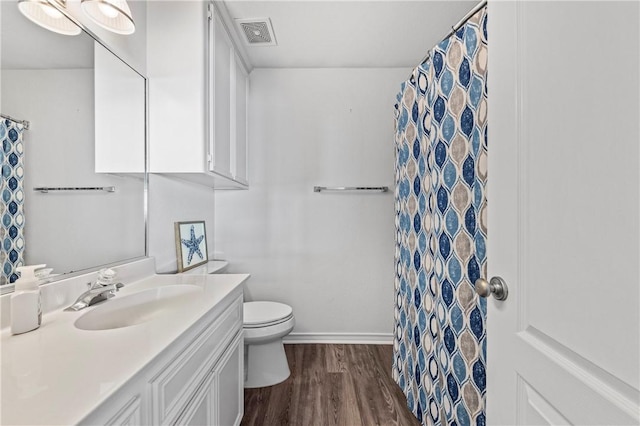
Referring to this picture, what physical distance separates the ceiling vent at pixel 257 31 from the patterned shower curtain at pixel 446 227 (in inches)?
40.6

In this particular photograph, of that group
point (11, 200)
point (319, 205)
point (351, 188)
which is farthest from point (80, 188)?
point (351, 188)

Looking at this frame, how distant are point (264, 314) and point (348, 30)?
80.4 inches

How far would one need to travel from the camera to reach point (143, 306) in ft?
4.14

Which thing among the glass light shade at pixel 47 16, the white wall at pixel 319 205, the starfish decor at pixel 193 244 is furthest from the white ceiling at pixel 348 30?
the starfish decor at pixel 193 244

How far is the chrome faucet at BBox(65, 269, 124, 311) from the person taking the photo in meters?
1.07

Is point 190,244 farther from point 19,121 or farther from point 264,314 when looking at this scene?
point 19,121

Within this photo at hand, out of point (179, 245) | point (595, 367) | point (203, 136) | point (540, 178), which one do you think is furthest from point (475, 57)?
point (179, 245)

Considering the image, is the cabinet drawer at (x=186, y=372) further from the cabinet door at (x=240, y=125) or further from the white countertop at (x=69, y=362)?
the cabinet door at (x=240, y=125)

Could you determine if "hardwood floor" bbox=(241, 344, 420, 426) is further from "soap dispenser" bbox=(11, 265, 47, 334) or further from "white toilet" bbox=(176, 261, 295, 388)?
"soap dispenser" bbox=(11, 265, 47, 334)

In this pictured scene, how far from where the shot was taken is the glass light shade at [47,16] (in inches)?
39.6

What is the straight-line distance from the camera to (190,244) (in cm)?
211

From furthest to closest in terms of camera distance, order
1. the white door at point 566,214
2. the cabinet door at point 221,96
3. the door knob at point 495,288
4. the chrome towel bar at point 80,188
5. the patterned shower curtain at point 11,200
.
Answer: the cabinet door at point 221,96, the chrome towel bar at point 80,188, the patterned shower curtain at point 11,200, the door knob at point 495,288, the white door at point 566,214

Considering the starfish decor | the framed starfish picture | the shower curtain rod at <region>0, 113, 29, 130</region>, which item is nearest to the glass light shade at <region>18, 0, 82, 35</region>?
the shower curtain rod at <region>0, 113, 29, 130</region>

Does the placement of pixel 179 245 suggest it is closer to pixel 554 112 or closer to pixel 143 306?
pixel 143 306
